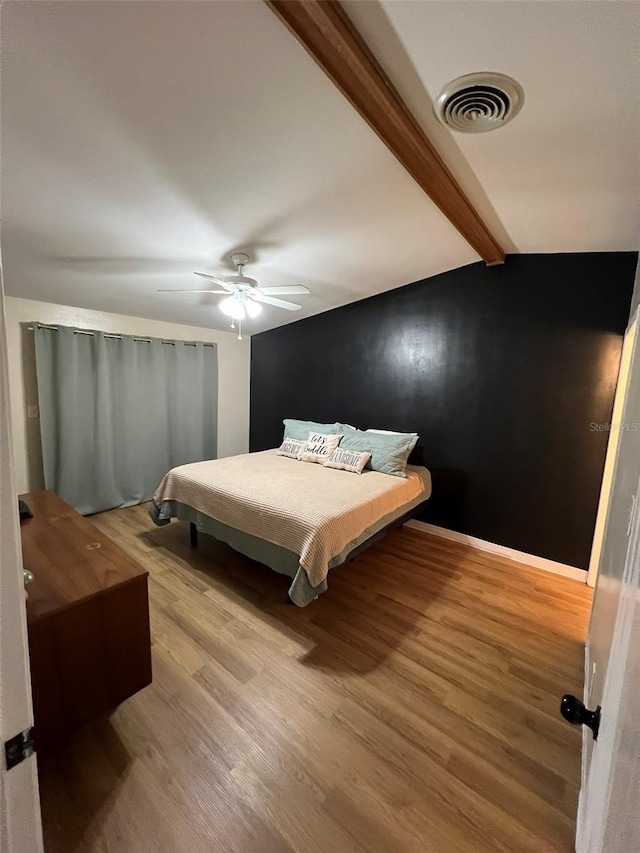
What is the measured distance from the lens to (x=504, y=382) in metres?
2.90

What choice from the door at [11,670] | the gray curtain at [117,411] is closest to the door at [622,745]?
the door at [11,670]

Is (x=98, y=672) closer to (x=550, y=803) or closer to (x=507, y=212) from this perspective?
(x=550, y=803)

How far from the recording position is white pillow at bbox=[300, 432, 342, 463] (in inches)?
131

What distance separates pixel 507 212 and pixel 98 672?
3061mm

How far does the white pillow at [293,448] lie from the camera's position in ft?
11.5

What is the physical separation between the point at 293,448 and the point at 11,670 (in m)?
3.06

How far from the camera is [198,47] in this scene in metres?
1.07

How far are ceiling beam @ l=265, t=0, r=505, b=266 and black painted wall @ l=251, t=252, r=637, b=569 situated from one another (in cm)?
125

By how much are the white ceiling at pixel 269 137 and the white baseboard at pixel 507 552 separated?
2.35 m

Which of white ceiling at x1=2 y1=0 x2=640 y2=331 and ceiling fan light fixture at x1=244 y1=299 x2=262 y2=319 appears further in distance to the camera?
ceiling fan light fixture at x1=244 y1=299 x2=262 y2=319

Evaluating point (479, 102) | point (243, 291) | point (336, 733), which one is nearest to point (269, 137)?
point (479, 102)

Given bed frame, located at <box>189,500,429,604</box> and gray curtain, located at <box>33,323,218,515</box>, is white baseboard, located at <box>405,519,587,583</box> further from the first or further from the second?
gray curtain, located at <box>33,323,218,515</box>

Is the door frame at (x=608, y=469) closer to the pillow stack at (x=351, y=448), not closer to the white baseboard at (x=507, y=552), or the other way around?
the white baseboard at (x=507, y=552)

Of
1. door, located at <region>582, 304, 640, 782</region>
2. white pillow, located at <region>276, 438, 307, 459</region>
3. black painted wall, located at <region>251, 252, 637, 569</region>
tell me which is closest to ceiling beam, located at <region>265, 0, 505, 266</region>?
door, located at <region>582, 304, 640, 782</region>
